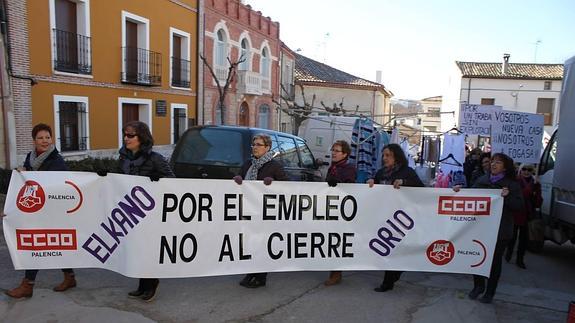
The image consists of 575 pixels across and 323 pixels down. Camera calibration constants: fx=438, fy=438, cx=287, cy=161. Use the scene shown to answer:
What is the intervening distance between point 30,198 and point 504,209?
15.5ft

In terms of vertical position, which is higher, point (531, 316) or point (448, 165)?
point (448, 165)

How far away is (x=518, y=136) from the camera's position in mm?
8461

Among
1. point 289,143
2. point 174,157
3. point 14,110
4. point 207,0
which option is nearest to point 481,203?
point 289,143

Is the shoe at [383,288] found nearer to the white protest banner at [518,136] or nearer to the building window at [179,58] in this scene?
the white protest banner at [518,136]

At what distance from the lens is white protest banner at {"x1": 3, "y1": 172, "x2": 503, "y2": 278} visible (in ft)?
13.5

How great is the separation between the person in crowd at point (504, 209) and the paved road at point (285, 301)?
0.17m

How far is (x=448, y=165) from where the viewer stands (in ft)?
31.2

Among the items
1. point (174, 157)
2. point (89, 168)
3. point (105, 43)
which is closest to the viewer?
point (174, 157)

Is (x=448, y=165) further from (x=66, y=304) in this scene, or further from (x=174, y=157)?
(x=66, y=304)

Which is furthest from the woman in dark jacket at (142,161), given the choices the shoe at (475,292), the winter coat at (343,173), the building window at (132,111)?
the building window at (132,111)

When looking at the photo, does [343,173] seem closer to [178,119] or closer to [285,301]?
[285,301]

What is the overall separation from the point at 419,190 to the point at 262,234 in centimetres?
173

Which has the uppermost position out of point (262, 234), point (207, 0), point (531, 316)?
point (207, 0)

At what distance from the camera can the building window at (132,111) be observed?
624 inches
